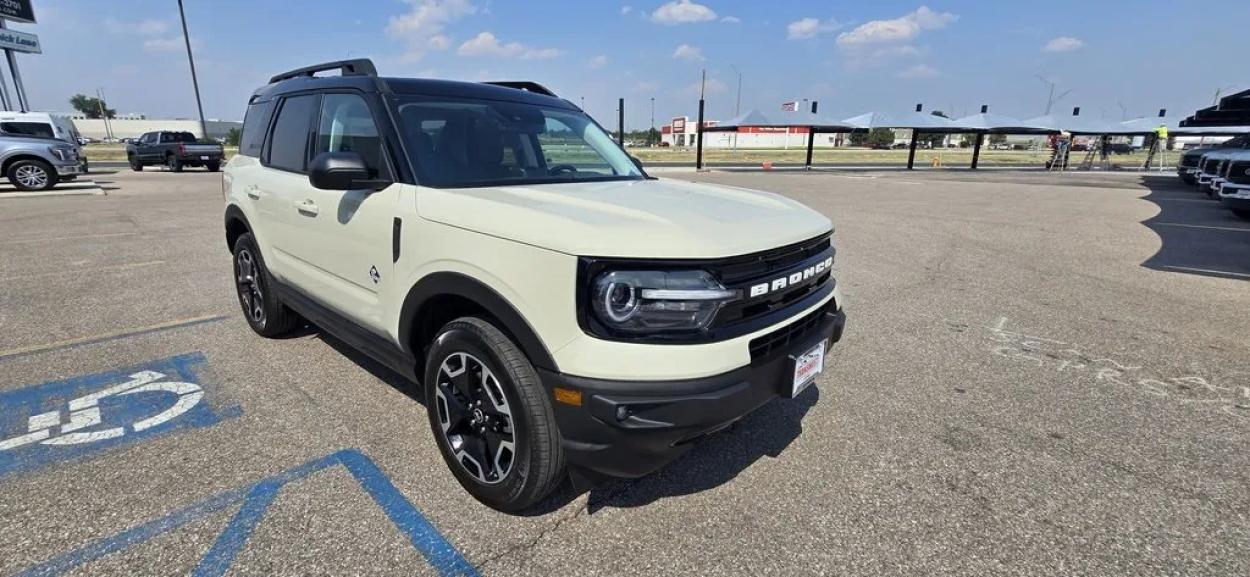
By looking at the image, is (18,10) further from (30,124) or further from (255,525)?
(255,525)

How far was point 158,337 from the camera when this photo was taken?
4.44 metres

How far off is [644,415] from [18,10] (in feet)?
161

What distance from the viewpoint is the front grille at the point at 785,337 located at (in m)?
A: 2.16

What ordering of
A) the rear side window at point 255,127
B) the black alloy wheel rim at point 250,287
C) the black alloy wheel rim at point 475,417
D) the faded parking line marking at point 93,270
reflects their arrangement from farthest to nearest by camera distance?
the faded parking line marking at point 93,270 → the black alloy wheel rim at point 250,287 → the rear side window at point 255,127 → the black alloy wheel rim at point 475,417

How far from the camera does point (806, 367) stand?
7.87ft

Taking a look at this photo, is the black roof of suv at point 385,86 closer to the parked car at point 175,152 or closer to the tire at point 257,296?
the tire at point 257,296

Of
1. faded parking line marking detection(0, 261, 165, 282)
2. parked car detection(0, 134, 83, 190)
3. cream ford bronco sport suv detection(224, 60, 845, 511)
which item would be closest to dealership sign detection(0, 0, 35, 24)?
parked car detection(0, 134, 83, 190)

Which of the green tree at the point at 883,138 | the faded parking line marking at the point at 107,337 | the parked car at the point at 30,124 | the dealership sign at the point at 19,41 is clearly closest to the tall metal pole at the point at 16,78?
the dealership sign at the point at 19,41

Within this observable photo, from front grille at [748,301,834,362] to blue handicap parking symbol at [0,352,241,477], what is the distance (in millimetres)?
2859

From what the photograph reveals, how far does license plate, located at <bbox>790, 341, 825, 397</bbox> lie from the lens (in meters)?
2.32

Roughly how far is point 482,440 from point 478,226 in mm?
895

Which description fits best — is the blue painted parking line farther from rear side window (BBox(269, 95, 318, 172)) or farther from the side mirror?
rear side window (BBox(269, 95, 318, 172))

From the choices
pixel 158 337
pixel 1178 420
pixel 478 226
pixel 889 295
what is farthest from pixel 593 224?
pixel 889 295

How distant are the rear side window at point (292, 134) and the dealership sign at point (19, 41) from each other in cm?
4340
